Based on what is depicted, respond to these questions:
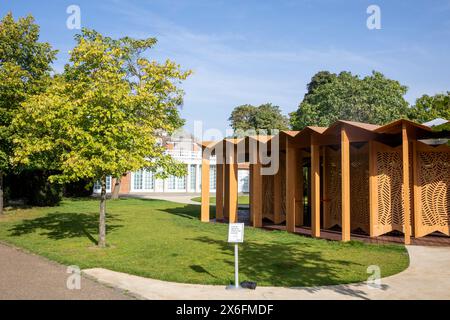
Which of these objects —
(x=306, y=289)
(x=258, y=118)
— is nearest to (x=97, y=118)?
(x=306, y=289)

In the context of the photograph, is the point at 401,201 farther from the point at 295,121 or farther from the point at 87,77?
the point at 295,121

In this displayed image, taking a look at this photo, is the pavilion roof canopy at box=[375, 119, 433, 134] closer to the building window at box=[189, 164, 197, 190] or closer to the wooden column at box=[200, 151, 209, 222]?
the wooden column at box=[200, 151, 209, 222]

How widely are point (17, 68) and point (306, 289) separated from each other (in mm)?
16760

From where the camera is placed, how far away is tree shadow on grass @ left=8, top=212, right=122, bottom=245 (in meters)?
14.4

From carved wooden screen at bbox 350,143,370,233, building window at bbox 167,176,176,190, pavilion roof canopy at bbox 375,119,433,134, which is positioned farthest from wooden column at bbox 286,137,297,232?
building window at bbox 167,176,176,190

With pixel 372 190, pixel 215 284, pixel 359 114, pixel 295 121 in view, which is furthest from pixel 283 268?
pixel 295 121

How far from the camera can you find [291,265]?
9594 mm

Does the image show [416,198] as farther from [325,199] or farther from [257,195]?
[257,195]

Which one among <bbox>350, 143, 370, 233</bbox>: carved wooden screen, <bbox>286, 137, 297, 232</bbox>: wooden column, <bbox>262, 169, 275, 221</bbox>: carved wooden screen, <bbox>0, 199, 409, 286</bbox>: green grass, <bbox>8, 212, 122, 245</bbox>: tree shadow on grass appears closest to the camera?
<bbox>0, 199, 409, 286</bbox>: green grass

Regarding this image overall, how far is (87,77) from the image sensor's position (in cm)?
1175

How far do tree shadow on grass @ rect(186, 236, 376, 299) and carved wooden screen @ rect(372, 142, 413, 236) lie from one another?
3281 mm

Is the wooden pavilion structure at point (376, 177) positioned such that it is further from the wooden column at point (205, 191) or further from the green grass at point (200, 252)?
the wooden column at point (205, 191)

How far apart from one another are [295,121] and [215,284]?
113 ft

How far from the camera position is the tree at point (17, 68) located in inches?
728
